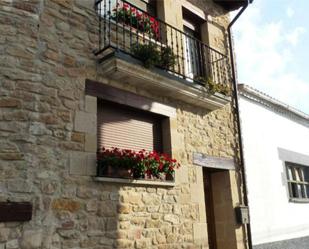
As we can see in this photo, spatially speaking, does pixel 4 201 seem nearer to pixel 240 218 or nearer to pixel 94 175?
pixel 94 175

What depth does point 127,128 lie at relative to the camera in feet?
17.9

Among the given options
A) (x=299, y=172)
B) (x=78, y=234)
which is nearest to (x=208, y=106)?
(x=78, y=234)

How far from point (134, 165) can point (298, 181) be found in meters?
6.87

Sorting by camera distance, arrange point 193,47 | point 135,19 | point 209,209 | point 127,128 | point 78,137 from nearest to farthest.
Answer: point 78,137, point 127,128, point 135,19, point 209,209, point 193,47

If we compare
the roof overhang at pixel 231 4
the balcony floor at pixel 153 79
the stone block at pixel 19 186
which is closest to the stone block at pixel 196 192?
the balcony floor at pixel 153 79

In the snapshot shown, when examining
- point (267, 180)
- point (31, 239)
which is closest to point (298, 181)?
point (267, 180)

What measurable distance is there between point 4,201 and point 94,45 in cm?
260

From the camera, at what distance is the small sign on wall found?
12.3ft

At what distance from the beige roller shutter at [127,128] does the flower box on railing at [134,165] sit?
18cm

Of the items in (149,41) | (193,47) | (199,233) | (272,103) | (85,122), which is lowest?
(199,233)

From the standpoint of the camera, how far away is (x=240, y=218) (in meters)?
6.94

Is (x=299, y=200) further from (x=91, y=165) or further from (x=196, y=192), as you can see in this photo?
(x=91, y=165)

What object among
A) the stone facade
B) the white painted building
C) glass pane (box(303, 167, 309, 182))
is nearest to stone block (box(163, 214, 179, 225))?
the stone facade

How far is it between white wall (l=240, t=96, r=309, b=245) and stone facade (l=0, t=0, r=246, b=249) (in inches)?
102
